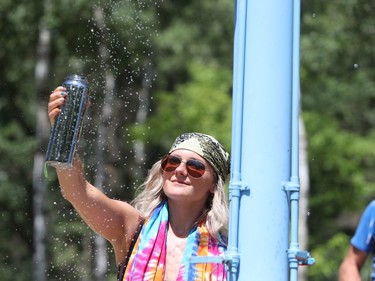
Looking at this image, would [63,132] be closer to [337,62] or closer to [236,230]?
[236,230]

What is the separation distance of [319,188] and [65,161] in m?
16.4

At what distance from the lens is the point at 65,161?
12.1ft

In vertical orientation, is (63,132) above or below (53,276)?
below

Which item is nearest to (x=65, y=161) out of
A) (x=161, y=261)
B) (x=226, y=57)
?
(x=161, y=261)

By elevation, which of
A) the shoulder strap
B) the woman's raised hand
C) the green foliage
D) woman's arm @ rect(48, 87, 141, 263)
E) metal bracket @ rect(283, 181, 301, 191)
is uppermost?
the green foliage

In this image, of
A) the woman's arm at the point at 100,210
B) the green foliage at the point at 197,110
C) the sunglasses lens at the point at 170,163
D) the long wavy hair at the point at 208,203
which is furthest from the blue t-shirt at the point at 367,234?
the green foliage at the point at 197,110

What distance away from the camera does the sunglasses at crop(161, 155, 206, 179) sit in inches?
164

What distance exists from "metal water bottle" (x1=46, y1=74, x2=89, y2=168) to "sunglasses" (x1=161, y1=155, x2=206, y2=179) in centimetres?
56

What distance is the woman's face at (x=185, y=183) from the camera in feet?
13.5

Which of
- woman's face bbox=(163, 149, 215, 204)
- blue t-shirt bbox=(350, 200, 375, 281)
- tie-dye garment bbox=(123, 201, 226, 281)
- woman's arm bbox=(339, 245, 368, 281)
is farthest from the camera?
woman's arm bbox=(339, 245, 368, 281)

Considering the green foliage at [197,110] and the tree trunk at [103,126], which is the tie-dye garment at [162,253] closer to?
the green foliage at [197,110]

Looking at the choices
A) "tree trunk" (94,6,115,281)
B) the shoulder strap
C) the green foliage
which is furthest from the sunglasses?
"tree trunk" (94,6,115,281)

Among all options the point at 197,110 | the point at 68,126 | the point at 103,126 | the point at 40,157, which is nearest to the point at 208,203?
the point at 68,126

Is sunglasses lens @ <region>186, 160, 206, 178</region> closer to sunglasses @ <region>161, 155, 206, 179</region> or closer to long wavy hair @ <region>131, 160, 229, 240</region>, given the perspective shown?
sunglasses @ <region>161, 155, 206, 179</region>
